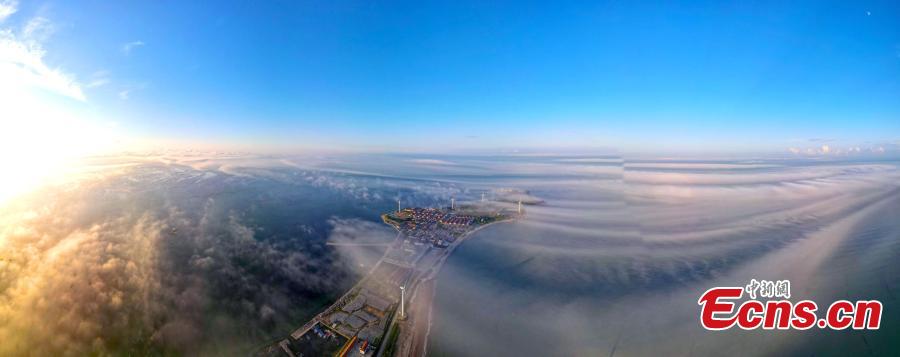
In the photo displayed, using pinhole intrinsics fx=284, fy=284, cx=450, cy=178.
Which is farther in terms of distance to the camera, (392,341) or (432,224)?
(432,224)

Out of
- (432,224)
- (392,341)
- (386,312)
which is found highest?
(432,224)

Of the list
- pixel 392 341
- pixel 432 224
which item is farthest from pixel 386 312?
pixel 432 224

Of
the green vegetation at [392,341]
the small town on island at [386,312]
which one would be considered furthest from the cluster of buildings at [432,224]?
the green vegetation at [392,341]

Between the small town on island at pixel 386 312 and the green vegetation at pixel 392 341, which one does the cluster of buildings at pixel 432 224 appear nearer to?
the small town on island at pixel 386 312

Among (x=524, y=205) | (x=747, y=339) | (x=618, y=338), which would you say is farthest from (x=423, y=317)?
(x=524, y=205)

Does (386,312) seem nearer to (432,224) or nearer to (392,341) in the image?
(392,341)

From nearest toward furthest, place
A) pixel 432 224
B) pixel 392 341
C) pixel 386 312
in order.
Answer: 1. pixel 392 341
2. pixel 386 312
3. pixel 432 224

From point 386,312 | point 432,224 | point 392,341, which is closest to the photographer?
point 392,341

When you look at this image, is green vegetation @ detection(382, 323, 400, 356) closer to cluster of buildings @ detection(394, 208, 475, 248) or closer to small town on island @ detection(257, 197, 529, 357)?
small town on island @ detection(257, 197, 529, 357)

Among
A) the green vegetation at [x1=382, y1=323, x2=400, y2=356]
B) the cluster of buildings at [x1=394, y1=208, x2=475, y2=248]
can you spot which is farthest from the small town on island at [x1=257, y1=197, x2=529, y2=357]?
the cluster of buildings at [x1=394, y1=208, x2=475, y2=248]
